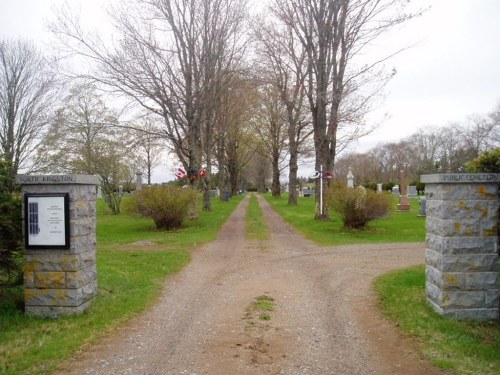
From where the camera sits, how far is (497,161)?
18.3 ft

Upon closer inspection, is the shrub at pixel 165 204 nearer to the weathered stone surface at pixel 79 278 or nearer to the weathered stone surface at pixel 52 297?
the weathered stone surface at pixel 79 278

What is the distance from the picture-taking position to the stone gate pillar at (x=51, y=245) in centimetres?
539

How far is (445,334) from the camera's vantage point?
4809 mm

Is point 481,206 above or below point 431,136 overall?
below

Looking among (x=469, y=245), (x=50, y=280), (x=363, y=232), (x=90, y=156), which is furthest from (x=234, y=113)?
(x=469, y=245)

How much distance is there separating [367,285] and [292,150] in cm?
2514

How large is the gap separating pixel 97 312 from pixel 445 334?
4.17 meters

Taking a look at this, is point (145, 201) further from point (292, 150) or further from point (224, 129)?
point (292, 150)

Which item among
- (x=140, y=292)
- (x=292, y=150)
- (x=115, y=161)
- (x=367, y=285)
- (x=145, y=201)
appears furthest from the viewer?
(x=292, y=150)

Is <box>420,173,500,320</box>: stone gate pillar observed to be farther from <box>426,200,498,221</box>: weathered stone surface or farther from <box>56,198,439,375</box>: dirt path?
<box>56,198,439,375</box>: dirt path

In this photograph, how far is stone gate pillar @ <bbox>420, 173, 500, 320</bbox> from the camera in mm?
5250

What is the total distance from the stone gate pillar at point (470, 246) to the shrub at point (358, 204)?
962 centimetres

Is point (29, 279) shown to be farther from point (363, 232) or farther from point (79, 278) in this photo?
point (363, 232)

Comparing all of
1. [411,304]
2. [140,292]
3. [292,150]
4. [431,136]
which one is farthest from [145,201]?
[431,136]
